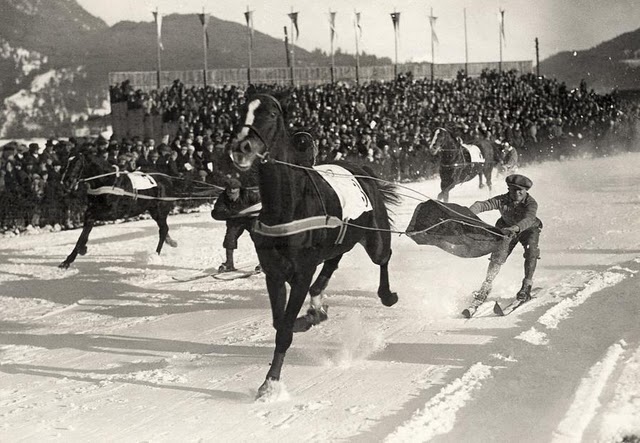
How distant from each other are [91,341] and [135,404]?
2.17m

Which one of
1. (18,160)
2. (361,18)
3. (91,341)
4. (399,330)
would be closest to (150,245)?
(18,160)

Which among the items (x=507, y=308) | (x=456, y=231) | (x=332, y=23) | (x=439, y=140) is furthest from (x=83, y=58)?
(x=507, y=308)

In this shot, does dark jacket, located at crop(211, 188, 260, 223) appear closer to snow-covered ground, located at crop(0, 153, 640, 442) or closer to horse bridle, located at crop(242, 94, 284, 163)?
snow-covered ground, located at crop(0, 153, 640, 442)

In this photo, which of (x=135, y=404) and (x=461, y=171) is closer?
(x=135, y=404)

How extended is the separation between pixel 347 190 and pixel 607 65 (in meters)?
17.0

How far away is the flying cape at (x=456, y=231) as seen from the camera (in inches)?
295

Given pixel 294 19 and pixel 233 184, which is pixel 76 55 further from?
pixel 233 184

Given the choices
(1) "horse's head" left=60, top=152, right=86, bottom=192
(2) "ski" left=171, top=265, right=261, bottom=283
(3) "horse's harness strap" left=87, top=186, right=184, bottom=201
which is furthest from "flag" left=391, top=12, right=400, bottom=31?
(2) "ski" left=171, top=265, right=261, bottom=283

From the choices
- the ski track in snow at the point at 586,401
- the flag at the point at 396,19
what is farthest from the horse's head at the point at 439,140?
the flag at the point at 396,19

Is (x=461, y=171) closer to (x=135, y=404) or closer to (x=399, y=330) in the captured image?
(x=399, y=330)

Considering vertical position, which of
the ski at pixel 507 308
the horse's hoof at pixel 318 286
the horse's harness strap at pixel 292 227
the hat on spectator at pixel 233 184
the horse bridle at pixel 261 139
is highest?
the horse bridle at pixel 261 139

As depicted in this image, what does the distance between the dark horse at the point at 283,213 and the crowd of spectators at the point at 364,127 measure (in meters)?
4.35

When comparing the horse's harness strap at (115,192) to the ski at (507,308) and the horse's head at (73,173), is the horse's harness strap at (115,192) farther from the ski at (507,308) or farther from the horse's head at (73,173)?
the ski at (507,308)

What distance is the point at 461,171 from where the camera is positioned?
51.3 feet
